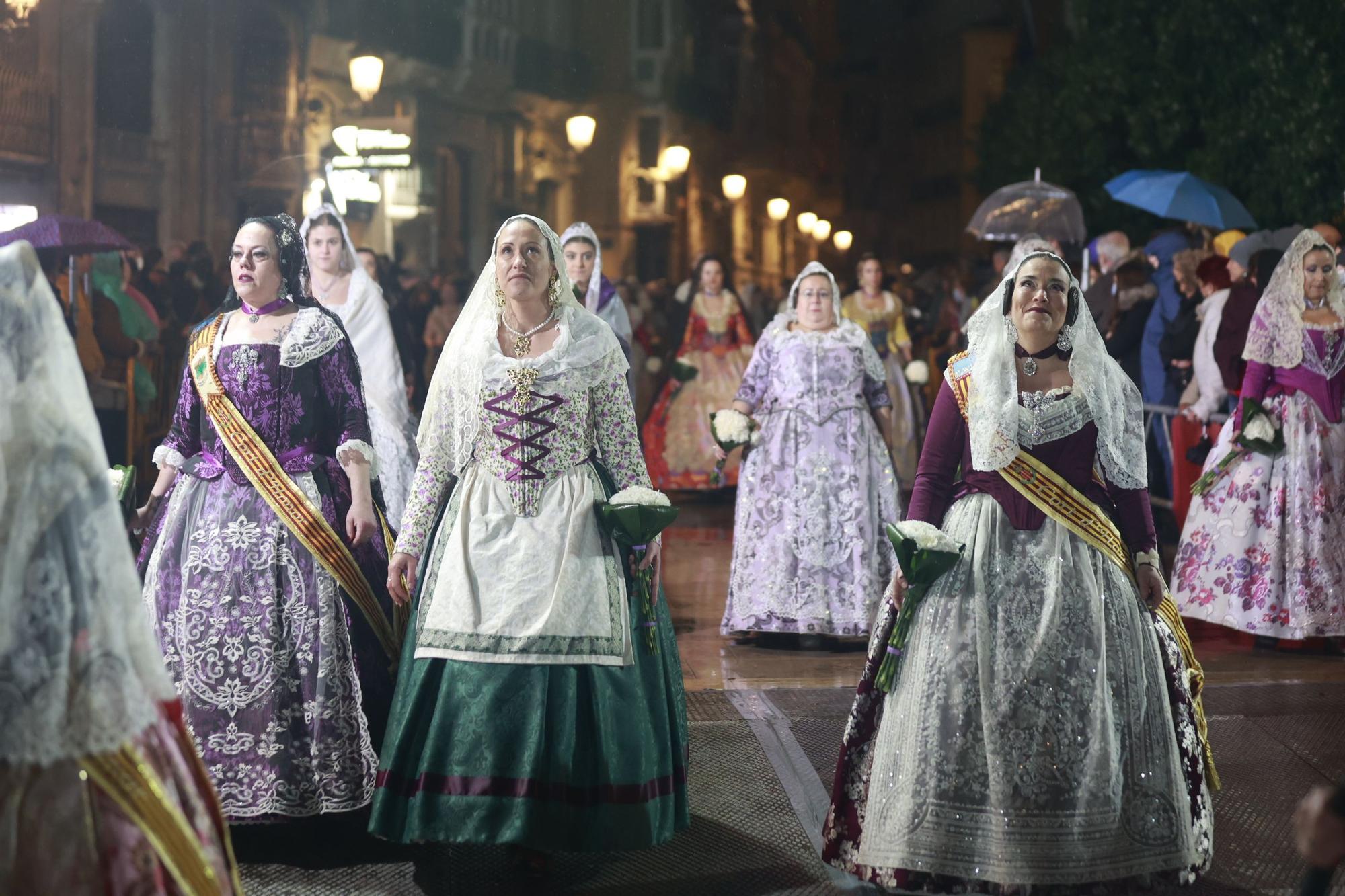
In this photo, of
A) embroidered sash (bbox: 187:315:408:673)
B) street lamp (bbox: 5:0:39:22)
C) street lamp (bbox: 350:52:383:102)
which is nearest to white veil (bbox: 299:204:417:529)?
embroidered sash (bbox: 187:315:408:673)

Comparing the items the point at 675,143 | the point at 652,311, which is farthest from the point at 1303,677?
the point at 675,143

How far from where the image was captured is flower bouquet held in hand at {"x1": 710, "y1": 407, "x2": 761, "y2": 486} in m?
6.76

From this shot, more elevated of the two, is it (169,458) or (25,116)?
(25,116)

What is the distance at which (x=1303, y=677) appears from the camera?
20.4ft

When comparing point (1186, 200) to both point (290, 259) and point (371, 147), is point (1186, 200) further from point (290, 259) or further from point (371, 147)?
point (371, 147)

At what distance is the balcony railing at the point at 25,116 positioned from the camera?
11672mm

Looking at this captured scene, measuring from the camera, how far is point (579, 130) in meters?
15.8

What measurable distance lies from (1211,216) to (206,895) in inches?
351

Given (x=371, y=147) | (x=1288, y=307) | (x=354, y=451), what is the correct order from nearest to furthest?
(x=354, y=451), (x=1288, y=307), (x=371, y=147)

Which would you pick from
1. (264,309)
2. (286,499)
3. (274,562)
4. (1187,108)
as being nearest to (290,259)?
(264,309)

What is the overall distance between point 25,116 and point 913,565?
10.4m

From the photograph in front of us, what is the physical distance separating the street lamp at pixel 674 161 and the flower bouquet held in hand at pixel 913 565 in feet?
42.4

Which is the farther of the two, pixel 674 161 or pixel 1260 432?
pixel 674 161

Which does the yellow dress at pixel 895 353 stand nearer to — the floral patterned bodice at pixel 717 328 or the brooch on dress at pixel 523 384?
the floral patterned bodice at pixel 717 328
